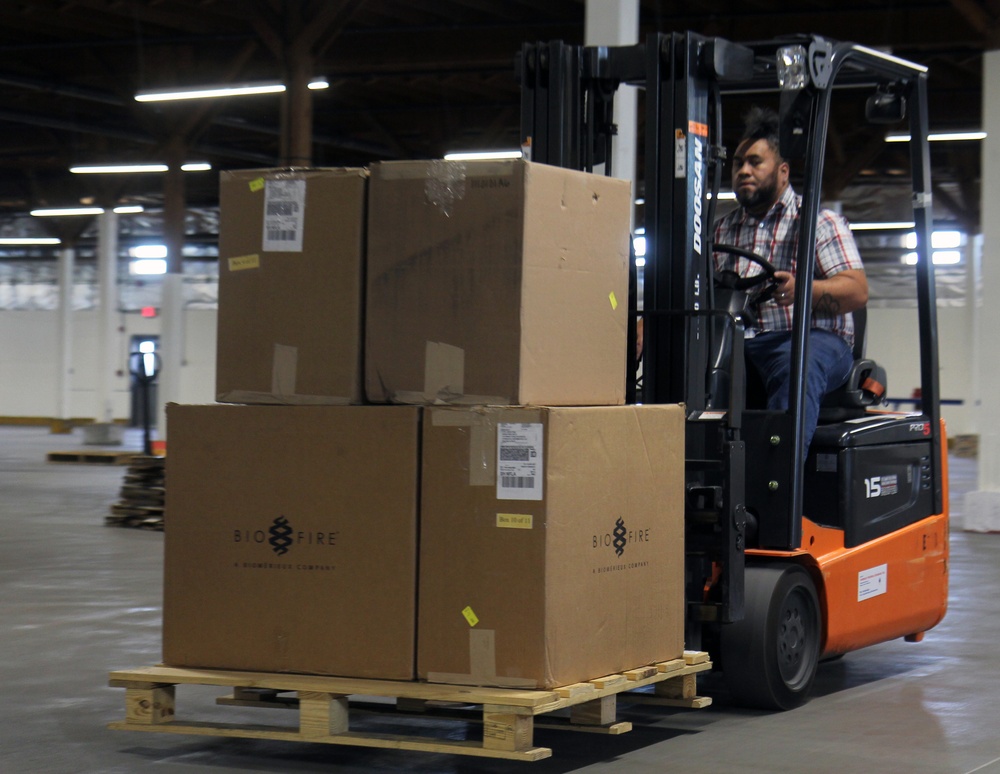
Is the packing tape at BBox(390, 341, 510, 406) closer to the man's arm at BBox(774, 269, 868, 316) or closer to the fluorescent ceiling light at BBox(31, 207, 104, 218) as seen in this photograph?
the man's arm at BBox(774, 269, 868, 316)

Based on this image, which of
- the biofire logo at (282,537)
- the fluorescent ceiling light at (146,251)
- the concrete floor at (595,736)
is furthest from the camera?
the fluorescent ceiling light at (146,251)

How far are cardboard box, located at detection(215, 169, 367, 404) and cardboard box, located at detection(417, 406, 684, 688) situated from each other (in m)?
0.35

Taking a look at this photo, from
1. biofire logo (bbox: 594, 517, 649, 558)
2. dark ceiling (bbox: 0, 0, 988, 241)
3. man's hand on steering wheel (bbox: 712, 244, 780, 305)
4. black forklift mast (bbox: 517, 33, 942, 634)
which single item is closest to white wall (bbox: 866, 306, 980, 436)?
dark ceiling (bbox: 0, 0, 988, 241)

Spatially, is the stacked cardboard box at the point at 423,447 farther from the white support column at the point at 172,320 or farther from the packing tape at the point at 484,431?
the white support column at the point at 172,320

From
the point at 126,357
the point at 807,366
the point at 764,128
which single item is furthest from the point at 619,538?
the point at 126,357

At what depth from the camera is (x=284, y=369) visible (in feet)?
12.3

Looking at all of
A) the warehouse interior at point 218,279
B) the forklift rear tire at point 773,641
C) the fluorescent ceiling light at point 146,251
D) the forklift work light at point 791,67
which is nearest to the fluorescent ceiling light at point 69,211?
the warehouse interior at point 218,279

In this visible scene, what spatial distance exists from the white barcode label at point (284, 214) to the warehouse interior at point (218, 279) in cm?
15

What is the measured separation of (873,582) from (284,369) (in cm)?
243

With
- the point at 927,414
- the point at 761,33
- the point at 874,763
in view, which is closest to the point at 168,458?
the point at 874,763

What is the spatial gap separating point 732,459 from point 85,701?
94.6 inches

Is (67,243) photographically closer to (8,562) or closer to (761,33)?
(761,33)

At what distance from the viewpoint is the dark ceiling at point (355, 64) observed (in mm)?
14125

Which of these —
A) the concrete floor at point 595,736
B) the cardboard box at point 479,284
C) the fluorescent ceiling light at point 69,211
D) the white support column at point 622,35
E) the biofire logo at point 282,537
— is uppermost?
the fluorescent ceiling light at point 69,211
